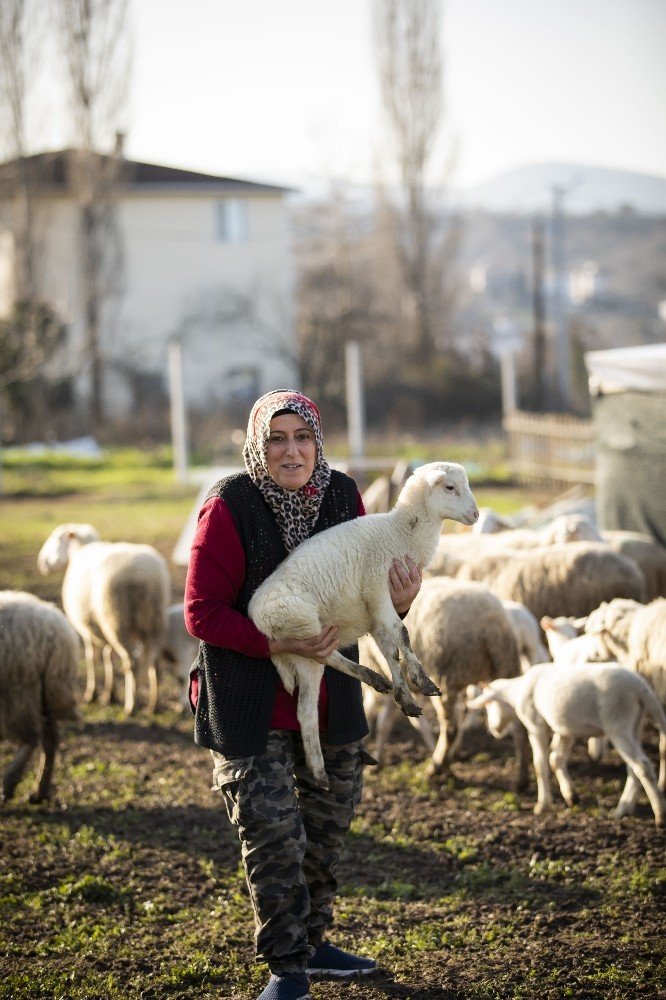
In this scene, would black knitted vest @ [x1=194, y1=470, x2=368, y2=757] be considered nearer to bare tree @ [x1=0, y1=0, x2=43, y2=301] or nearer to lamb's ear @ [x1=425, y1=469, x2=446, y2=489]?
lamb's ear @ [x1=425, y1=469, x2=446, y2=489]

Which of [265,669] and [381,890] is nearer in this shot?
[265,669]

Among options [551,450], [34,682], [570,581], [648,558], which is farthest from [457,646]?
[551,450]

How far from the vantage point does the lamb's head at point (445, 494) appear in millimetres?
3752

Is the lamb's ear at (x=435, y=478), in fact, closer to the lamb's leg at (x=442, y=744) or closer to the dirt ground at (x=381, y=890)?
the dirt ground at (x=381, y=890)

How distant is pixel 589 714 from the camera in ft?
18.6

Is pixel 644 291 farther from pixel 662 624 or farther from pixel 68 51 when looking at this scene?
pixel 662 624

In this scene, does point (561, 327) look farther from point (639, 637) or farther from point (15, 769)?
point (15, 769)

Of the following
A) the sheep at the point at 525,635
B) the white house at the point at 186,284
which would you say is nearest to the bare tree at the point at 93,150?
the white house at the point at 186,284

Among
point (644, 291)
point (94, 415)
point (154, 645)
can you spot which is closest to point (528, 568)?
point (154, 645)

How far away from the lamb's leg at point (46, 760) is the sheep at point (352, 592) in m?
3.09

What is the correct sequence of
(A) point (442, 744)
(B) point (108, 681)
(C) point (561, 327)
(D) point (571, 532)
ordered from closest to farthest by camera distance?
(A) point (442, 744) < (B) point (108, 681) < (D) point (571, 532) < (C) point (561, 327)

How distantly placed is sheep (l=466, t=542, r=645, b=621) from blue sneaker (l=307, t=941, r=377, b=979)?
13.3ft

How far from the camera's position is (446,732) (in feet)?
21.3

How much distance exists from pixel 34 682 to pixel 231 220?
96.6 feet
